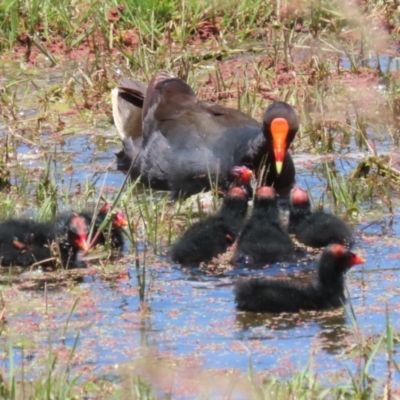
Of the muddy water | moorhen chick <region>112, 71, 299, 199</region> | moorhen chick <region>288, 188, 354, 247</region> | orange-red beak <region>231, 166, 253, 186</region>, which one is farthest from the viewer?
moorhen chick <region>112, 71, 299, 199</region>

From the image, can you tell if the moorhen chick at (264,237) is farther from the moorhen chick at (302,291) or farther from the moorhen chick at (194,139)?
the moorhen chick at (194,139)

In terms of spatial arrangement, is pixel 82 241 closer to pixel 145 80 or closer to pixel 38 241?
pixel 38 241

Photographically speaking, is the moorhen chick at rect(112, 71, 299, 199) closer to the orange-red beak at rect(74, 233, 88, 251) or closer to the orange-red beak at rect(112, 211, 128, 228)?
the orange-red beak at rect(112, 211, 128, 228)

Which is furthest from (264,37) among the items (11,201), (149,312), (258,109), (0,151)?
(149,312)

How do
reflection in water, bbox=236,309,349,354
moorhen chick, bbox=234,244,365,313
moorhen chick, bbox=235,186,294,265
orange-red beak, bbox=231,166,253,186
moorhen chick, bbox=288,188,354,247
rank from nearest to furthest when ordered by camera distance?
1. reflection in water, bbox=236,309,349,354
2. moorhen chick, bbox=234,244,365,313
3. moorhen chick, bbox=235,186,294,265
4. moorhen chick, bbox=288,188,354,247
5. orange-red beak, bbox=231,166,253,186

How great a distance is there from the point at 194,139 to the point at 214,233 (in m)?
2.14

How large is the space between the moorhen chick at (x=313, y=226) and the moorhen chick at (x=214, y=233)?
30 cm

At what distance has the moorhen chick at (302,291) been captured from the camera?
239 inches

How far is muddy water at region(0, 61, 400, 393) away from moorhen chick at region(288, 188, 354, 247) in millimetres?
158

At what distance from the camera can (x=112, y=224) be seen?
7.23 meters

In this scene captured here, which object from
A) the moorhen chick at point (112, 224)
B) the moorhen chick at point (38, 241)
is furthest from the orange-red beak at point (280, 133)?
the moorhen chick at point (38, 241)

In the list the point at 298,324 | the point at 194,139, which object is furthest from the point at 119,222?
the point at 194,139

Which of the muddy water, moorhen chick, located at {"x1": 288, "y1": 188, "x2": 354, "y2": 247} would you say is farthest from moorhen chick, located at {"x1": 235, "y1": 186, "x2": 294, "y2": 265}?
moorhen chick, located at {"x1": 288, "y1": 188, "x2": 354, "y2": 247}

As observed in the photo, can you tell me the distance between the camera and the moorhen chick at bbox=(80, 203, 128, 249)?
Answer: 722 centimetres
